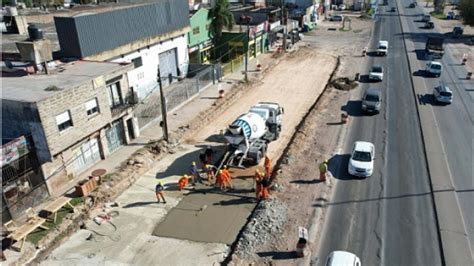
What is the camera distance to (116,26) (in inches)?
1463

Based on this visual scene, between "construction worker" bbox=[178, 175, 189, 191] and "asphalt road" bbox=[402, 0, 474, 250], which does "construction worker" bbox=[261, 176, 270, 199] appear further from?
"asphalt road" bbox=[402, 0, 474, 250]

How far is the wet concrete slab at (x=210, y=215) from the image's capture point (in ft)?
70.4

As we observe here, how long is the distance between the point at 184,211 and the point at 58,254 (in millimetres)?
7290

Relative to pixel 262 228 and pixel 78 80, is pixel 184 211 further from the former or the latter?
pixel 78 80

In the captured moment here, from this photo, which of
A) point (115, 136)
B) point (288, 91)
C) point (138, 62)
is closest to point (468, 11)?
point (288, 91)

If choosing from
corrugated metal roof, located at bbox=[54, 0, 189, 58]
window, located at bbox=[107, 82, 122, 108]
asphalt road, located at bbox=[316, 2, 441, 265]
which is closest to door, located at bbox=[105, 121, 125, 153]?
window, located at bbox=[107, 82, 122, 108]

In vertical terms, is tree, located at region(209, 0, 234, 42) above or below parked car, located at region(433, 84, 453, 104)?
above

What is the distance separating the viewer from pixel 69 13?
44625mm

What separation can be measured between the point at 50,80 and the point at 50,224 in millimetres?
11003

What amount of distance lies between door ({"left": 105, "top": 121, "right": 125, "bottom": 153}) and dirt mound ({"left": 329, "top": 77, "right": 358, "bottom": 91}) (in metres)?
26.4

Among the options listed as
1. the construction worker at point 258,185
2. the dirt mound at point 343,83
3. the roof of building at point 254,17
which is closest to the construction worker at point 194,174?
the construction worker at point 258,185

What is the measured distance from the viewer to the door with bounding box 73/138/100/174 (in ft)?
89.3

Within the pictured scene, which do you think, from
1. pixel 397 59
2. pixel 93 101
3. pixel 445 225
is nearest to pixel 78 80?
pixel 93 101

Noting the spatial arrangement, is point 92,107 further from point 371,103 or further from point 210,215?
point 371,103
